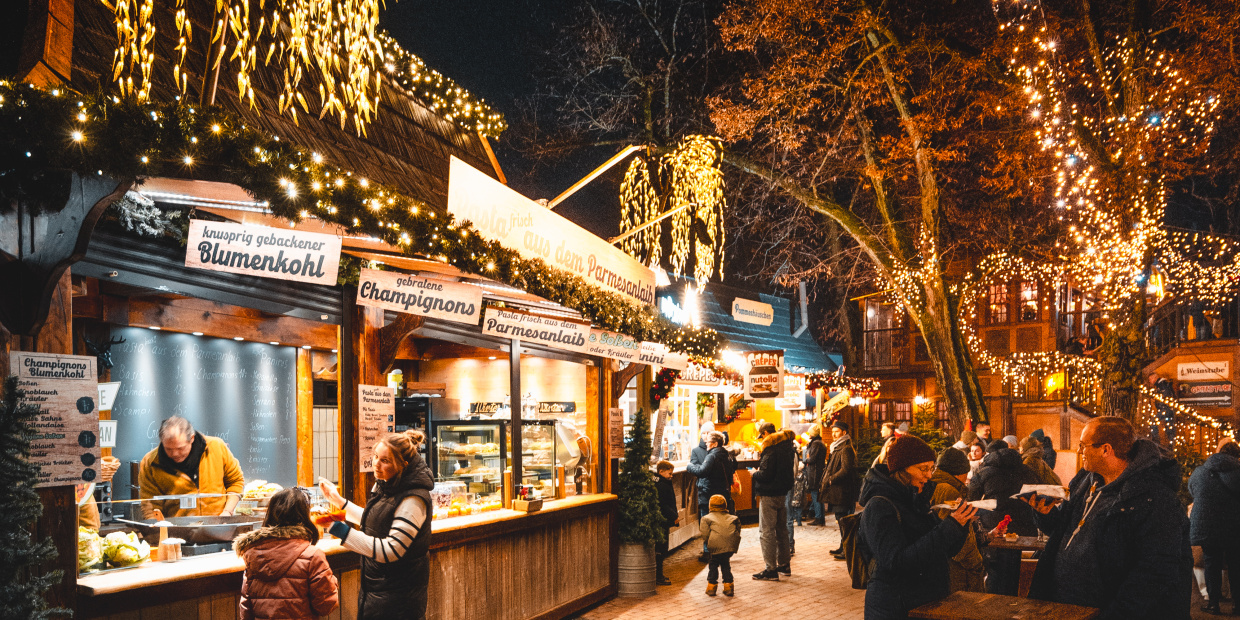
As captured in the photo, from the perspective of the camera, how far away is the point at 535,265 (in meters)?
6.99

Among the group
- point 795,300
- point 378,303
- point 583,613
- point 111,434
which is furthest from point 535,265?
point 795,300

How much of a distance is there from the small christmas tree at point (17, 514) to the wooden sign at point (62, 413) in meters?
0.17

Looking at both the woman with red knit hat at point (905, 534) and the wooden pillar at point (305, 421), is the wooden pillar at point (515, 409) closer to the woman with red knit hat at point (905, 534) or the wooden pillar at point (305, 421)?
the wooden pillar at point (305, 421)

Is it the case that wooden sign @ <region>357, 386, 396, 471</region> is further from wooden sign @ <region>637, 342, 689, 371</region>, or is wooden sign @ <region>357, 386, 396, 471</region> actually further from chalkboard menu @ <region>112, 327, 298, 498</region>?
wooden sign @ <region>637, 342, 689, 371</region>

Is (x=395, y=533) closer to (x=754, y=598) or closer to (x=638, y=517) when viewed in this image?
(x=638, y=517)

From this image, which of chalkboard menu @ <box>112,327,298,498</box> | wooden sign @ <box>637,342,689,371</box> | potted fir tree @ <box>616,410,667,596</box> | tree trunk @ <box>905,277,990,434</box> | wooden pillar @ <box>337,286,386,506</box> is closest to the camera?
wooden pillar @ <box>337,286,386,506</box>

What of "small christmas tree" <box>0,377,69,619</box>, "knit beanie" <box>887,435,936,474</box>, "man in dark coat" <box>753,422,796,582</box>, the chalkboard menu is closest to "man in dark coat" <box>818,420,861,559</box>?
"man in dark coat" <box>753,422,796,582</box>

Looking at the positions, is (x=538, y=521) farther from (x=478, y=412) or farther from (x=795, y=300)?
(x=795, y=300)

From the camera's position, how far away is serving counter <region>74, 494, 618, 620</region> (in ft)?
14.3

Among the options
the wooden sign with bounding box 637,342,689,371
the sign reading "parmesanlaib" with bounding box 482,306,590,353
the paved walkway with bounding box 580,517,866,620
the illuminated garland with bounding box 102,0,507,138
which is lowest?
the paved walkway with bounding box 580,517,866,620

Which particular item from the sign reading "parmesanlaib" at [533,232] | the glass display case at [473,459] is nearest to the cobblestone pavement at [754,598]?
the glass display case at [473,459]

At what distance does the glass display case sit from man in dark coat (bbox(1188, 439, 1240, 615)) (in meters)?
6.84

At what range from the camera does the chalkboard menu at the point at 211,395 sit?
7.70 meters

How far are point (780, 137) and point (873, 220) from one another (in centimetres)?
590
